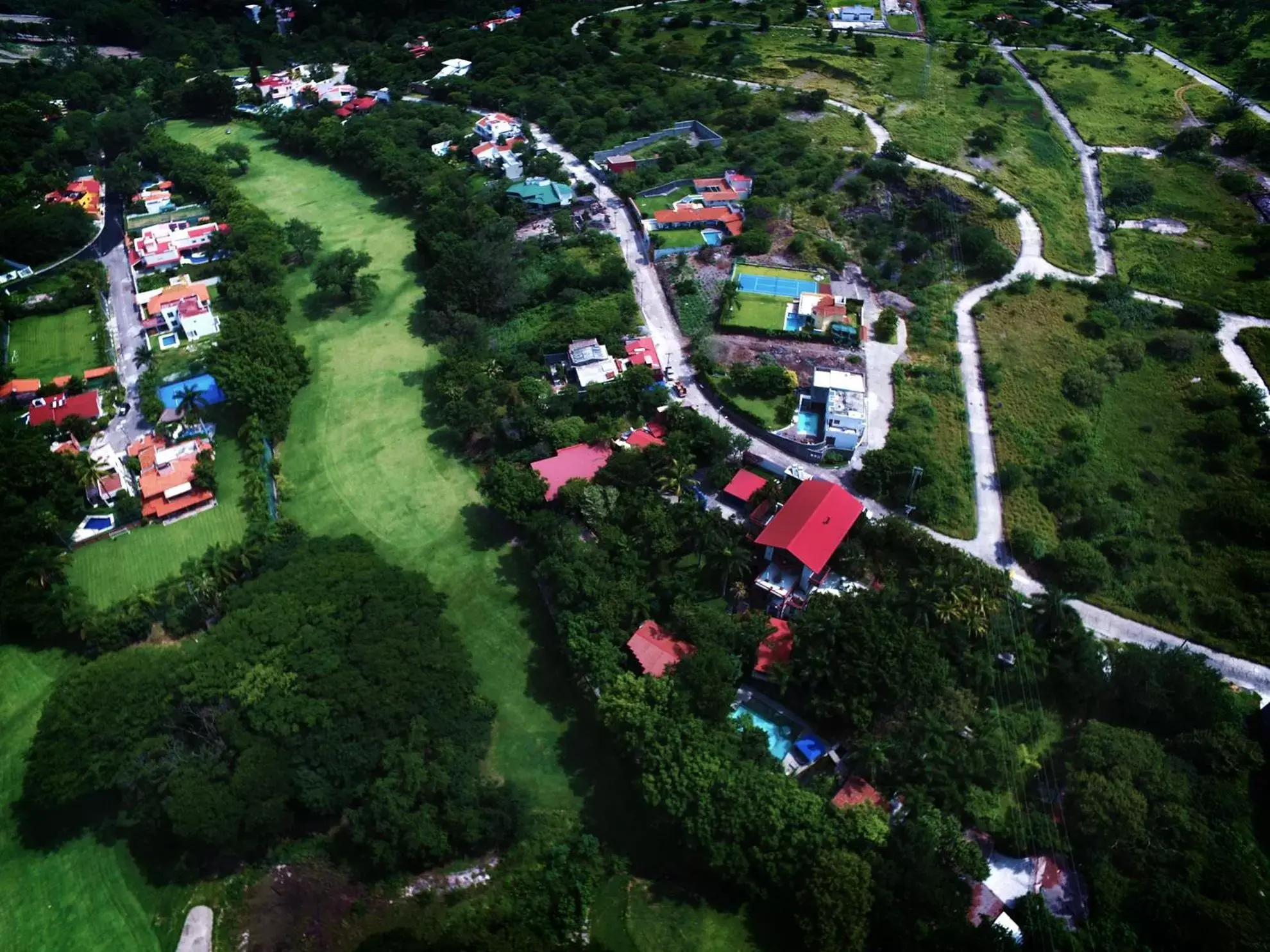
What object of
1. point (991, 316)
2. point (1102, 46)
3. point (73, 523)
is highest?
point (1102, 46)

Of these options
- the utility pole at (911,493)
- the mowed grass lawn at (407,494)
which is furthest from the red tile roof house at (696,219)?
the utility pole at (911,493)

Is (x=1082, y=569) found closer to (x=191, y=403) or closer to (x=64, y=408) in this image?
(x=191, y=403)

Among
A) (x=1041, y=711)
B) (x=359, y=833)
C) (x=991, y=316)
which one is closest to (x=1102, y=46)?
(x=991, y=316)

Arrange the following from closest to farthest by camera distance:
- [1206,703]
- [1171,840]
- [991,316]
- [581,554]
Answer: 1. [1171,840]
2. [1206,703]
3. [581,554]
4. [991,316]

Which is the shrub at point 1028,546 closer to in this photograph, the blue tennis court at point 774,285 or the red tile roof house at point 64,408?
the blue tennis court at point 774,285

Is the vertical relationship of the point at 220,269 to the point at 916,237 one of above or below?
below

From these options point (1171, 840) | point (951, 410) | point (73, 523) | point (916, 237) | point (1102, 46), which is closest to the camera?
point (1171, 840)

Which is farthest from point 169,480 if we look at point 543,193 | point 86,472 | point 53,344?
point 543,193

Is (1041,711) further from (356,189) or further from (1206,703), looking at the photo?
(356,189)
